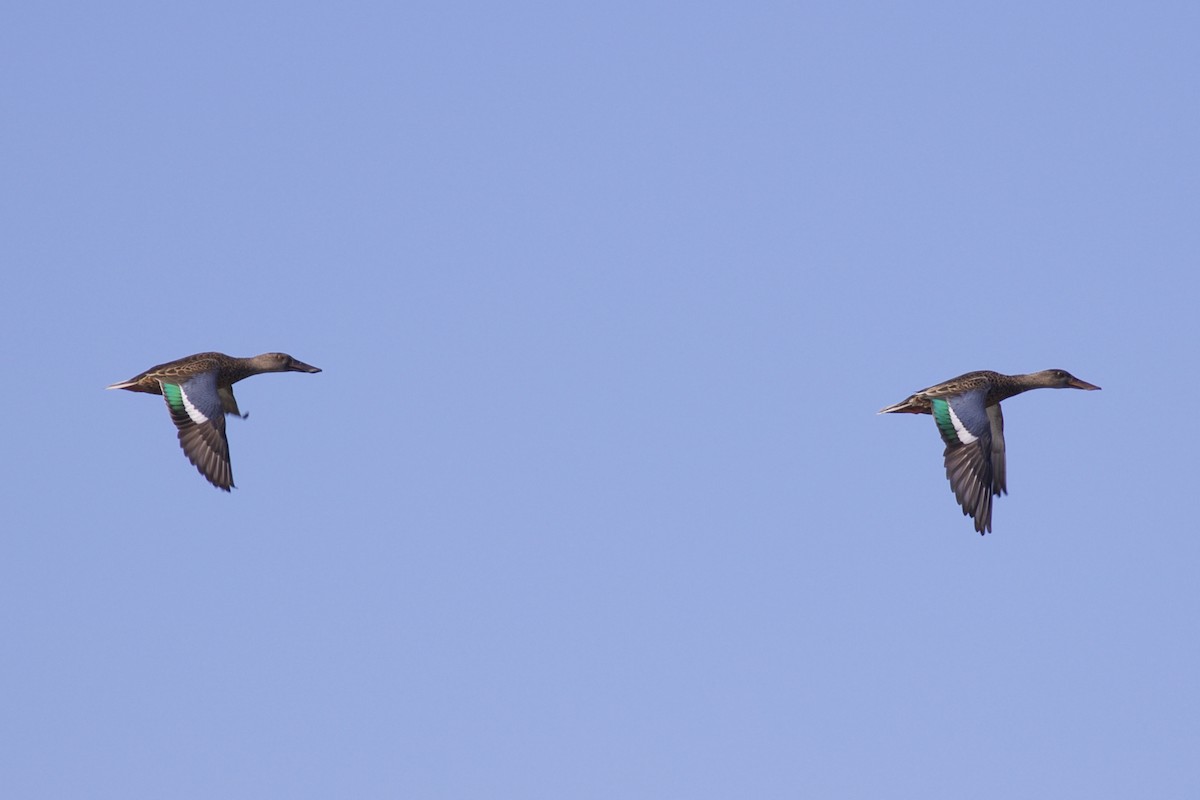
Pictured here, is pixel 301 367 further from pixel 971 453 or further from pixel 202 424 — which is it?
pixel 971 453

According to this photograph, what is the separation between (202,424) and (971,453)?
1132cm

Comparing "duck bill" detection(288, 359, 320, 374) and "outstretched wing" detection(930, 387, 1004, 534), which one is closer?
"outstretched wing" detection(930, 387, 1004, 534)

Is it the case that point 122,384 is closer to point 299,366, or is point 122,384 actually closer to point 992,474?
point 299,366

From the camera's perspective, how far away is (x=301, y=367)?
3950 centimetres

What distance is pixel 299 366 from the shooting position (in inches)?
1554

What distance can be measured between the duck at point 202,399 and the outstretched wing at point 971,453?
413 inches

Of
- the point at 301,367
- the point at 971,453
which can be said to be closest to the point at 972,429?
the point at 971,453

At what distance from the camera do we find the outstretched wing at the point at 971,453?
3538 cm

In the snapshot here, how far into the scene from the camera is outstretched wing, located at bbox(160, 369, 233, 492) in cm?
3588

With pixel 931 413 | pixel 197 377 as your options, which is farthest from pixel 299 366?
pixel 931 413

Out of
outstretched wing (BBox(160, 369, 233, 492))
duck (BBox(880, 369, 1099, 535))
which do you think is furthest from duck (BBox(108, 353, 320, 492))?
duck (BBox(880, 369, 1099, 535))

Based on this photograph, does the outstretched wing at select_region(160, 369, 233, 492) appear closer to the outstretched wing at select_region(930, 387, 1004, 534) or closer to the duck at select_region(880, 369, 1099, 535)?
the duck at select_region(880, 369, 1099, 535)

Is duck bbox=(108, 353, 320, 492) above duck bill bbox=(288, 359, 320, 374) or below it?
below

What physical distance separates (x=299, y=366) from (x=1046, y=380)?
12.0 meters
